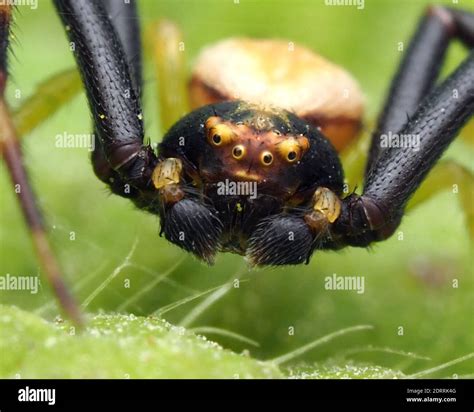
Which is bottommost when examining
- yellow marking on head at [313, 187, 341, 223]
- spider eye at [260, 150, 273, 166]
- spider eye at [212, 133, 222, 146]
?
yellow marking on head at [313, 187, 341, 223]

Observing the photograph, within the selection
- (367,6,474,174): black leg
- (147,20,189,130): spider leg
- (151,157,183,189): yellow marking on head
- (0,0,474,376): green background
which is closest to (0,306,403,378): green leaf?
(0,0,474,376): green background

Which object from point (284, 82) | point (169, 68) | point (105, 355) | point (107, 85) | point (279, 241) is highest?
point (169, 68)

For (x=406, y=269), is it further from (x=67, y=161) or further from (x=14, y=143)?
(x=14, y=143)

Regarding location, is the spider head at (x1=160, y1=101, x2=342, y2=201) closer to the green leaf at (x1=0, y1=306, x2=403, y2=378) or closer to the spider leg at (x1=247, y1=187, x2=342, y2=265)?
the spider leg at (x1=247, y1=187, x2=342, y2=265)

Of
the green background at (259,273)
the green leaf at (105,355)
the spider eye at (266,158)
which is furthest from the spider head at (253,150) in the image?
the green leaf at (105,355)

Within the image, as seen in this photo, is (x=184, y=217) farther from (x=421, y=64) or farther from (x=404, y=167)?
(x=421, y=64)

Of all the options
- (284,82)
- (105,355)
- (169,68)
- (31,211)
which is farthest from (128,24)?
(105,355)
